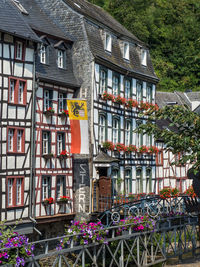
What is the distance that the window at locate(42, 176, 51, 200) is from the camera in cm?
2617

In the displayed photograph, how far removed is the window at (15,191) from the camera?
A: 23.9 meters

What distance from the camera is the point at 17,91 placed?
80.2ft

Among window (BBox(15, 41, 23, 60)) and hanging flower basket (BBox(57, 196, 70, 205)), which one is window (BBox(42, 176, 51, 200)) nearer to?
hanging flower basket (BBox(57, 196, 70, 205))

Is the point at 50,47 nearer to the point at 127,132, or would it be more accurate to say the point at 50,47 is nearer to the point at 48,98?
the point at 48,98

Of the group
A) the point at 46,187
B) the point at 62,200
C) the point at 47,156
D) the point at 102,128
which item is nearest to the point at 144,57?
the point at 102,128

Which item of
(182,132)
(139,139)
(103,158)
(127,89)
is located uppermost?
(127,89)

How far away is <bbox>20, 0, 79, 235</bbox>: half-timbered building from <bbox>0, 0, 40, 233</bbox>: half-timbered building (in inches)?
24.4

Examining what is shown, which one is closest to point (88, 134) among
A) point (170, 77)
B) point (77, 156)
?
point (77, 156)

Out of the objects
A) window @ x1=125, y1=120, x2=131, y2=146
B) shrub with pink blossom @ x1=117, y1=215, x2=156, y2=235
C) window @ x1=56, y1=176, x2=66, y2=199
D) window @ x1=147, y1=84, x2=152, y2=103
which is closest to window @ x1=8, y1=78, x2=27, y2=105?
window @ x1=56, y1=176, x2=66, y2=199

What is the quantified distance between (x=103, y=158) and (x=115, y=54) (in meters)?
6.70

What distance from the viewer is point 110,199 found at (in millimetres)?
29250

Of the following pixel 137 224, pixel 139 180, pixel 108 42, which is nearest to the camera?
pixel 137 224

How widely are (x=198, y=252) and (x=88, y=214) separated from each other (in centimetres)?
572

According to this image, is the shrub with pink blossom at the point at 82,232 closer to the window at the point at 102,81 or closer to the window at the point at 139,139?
the window at the point at 102,81
